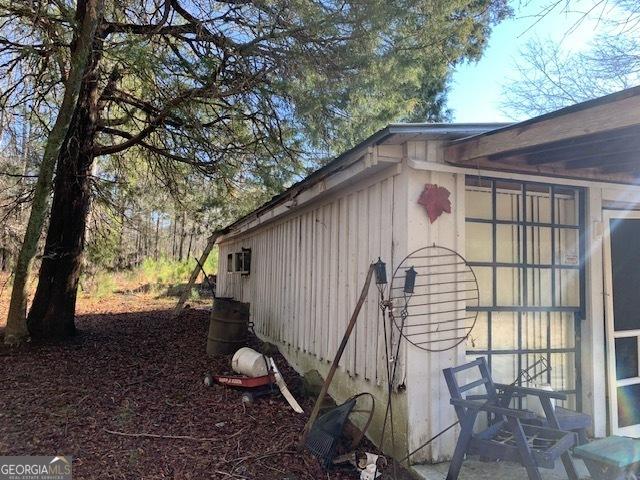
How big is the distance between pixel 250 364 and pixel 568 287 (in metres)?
3.13

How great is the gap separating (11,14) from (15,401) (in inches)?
184

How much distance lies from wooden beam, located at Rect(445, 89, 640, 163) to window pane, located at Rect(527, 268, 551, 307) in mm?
1182

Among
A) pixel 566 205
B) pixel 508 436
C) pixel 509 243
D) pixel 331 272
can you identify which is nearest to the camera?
pixel 508 436

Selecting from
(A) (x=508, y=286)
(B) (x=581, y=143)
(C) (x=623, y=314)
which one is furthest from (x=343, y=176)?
(C) (x=623, y=314)

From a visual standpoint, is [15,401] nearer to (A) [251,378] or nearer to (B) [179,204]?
(A) [251,378]

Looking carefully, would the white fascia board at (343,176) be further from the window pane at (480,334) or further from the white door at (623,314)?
the white door at (623,314)

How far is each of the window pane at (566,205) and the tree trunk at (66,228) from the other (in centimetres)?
633

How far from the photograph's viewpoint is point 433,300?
331cm

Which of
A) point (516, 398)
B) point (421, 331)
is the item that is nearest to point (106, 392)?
point (421, 331)

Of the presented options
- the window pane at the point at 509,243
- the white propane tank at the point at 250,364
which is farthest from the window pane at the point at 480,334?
the white propane tank at the point at 250,364

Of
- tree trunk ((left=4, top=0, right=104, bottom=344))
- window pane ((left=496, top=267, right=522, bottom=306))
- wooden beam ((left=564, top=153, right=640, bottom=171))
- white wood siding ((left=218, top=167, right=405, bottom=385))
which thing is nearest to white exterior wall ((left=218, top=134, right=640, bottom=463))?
white wood siding ((left=218, top=167, right=405, bottom=385))

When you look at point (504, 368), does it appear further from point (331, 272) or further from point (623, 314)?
point (331, 272)

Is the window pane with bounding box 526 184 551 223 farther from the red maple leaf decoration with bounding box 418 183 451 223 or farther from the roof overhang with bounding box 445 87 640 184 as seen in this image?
the red maple leaf decoration with bounding box 418 183 451 223

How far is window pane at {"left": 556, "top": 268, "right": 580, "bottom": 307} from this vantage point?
378 cm
